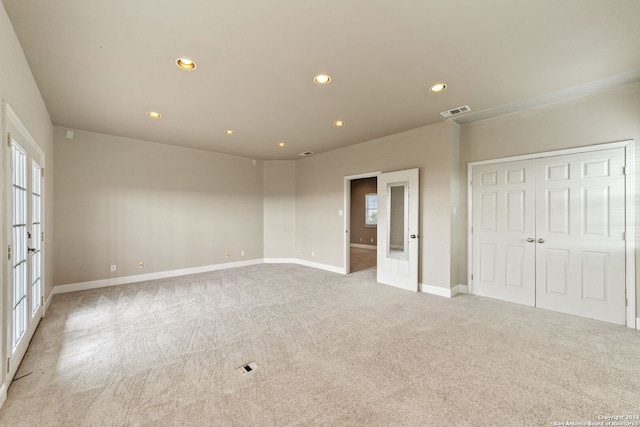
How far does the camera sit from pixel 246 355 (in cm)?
245

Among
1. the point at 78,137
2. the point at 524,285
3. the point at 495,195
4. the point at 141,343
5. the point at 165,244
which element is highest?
the point at 78,137

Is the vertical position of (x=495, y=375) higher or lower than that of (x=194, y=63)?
lower

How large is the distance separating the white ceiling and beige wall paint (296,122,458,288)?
674 mm

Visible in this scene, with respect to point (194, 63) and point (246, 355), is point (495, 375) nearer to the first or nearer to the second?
point (246, 355)

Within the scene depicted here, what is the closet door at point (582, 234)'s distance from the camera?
123 inches

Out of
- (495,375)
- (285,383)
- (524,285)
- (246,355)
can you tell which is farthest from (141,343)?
(524,285)

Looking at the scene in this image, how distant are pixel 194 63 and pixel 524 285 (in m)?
5.09

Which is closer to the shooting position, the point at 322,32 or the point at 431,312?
the point at 322,32

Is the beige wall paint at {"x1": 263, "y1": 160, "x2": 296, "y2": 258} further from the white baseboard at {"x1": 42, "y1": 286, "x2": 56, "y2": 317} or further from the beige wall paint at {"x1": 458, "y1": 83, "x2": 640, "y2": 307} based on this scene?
the beige wall paint at {"x1": 458, "y1": 83, "x2": 640, "y2": 307}

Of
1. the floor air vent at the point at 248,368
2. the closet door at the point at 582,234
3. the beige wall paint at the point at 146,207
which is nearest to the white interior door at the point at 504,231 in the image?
the closet door at the point at 582,234

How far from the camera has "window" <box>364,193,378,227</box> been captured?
32.3 ft

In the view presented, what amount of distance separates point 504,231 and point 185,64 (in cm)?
475

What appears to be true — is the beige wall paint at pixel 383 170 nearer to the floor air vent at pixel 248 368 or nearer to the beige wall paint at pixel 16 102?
the floor air vent at pixel 248 368

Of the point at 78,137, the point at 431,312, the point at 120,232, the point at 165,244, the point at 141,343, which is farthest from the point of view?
the point at 165,244
